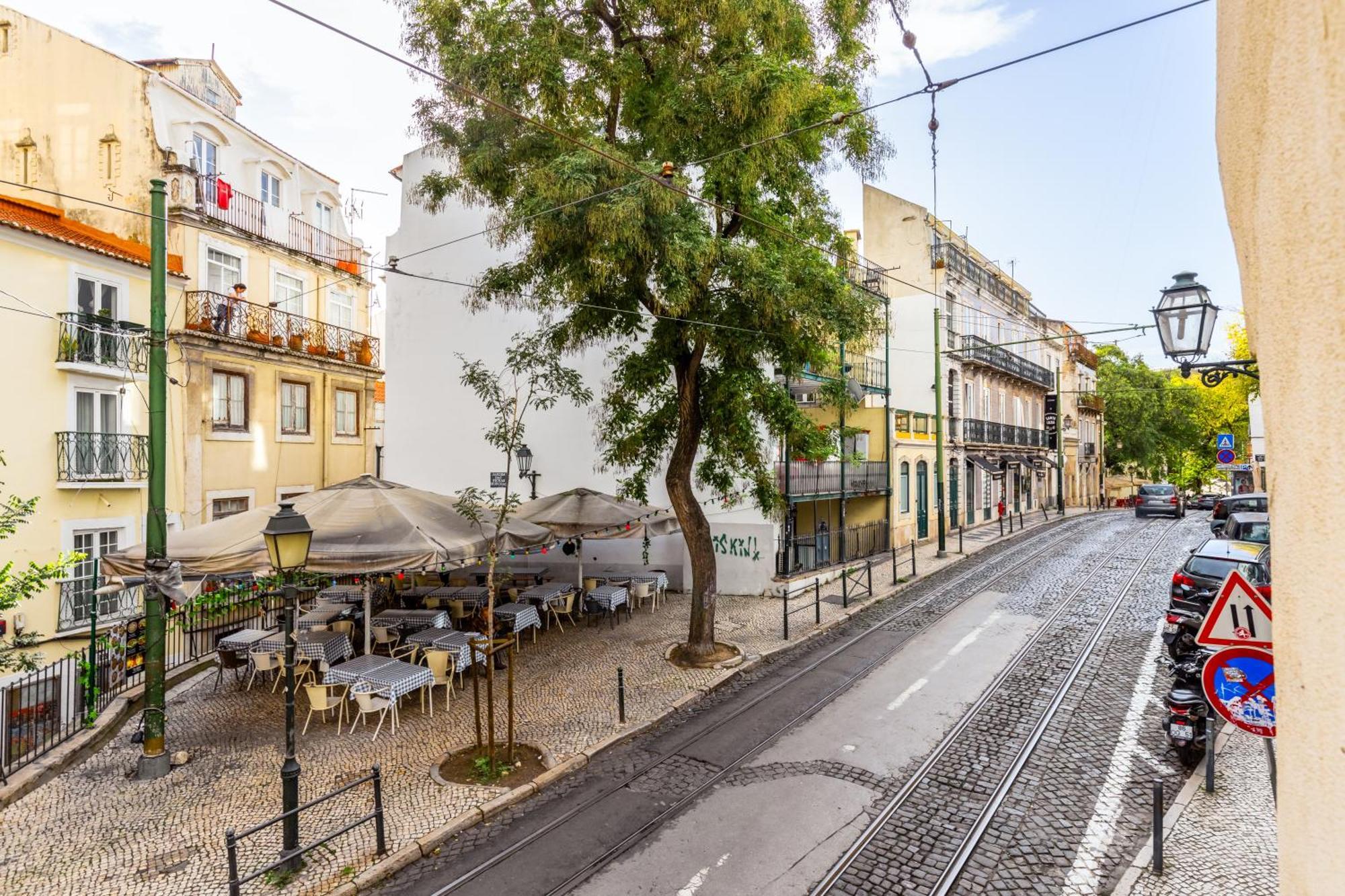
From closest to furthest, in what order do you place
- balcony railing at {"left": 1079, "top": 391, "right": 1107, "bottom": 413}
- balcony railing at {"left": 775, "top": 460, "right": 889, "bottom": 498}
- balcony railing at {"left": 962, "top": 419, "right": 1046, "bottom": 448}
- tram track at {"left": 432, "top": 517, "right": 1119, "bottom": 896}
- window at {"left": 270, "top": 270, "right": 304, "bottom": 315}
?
tram track at {"left": 432, "top": 517, "right": 1119, "bottom": 896} < balcony railing at {"left": 775, "top": 460, "right": 889, "bottom": 498} < window at {"left": 270, "top": 270, "right": 304, "bottom": 315} < balcony railing at {"left": 962, "top": 419, "right": 1046, "bottom": 448} < balcony railing at {"left": 1079, "top": 391, "right": 1107, "bottom": 413}

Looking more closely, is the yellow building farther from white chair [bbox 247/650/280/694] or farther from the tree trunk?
the tree trunk

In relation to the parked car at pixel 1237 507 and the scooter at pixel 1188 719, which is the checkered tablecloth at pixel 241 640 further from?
the parked car at pixel 1237 507

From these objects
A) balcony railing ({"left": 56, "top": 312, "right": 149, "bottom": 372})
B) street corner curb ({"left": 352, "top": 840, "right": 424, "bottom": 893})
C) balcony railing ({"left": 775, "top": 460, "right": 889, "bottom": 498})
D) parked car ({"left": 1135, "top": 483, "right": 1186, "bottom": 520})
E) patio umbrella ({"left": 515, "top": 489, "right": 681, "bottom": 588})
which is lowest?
street corner curb ({"left": 352, "top": 840, "right": 424, "bottom": 893})

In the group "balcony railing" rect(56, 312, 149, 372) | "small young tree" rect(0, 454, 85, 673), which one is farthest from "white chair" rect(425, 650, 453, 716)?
"balcony railing" rect(56, 312, 149, 372)

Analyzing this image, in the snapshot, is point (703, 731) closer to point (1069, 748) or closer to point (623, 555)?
point (1069, 748)

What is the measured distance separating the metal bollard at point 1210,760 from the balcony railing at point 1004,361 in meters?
20.6

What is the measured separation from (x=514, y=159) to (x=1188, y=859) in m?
12.0

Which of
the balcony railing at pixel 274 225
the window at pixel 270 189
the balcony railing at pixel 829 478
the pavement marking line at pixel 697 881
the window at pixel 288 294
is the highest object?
the window at pixel 270 189

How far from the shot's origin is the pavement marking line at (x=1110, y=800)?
6.14 metres

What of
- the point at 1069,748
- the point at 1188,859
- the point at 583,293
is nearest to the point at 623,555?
the point at 583,293

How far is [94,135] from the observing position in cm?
1703

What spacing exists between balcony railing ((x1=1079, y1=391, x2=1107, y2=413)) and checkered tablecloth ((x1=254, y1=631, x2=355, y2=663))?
5215 cm

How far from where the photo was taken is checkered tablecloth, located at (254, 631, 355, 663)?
10.6m

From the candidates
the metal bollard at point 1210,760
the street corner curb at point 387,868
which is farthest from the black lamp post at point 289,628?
the metal bollard at point 1210,760
